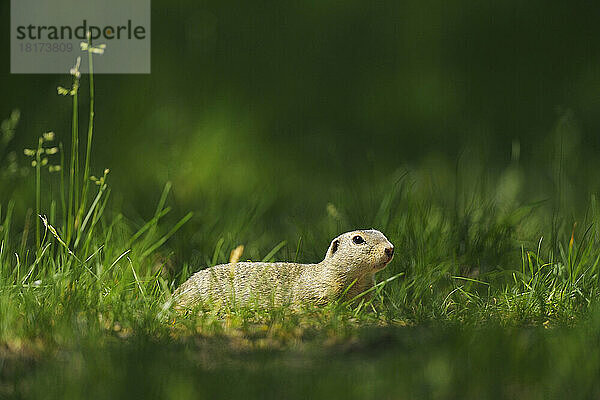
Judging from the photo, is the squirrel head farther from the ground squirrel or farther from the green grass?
the green grass

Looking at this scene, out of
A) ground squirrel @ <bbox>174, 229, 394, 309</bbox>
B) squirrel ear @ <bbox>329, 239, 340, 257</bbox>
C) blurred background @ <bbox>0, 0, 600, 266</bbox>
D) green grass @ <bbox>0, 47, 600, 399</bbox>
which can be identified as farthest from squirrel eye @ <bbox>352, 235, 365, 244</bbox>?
blurred background @ <bbox>0, 0, 600, 266</bbox>

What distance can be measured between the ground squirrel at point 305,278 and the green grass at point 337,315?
16 cm

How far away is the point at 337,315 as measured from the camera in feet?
11.8

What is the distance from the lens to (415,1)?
29.1 ft

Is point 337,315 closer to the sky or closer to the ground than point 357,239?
closer to the ground

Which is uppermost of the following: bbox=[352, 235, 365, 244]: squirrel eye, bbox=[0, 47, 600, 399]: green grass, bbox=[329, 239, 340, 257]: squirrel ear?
bbox=[352, 235, 365, 244]: squirrel eye

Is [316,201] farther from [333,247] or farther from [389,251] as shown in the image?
[389,251]

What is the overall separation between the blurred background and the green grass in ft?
3.69

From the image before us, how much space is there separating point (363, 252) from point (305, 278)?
32 cm

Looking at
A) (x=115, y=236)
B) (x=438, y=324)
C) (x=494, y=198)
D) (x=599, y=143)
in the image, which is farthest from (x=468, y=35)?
(x=438, y=324)

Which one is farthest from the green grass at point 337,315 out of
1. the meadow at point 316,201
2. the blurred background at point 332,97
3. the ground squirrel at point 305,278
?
the blurred background at point 332,97

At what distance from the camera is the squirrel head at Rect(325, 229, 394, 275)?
406cm

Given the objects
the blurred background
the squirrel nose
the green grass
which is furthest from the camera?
the blurred background

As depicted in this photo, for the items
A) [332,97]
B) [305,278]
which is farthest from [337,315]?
[332,97]
